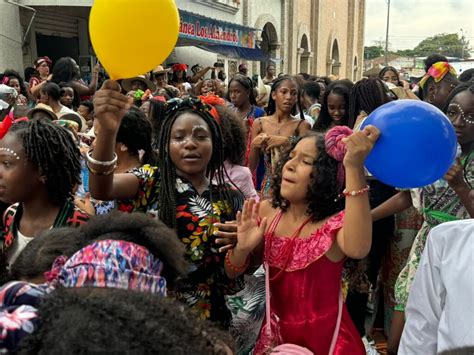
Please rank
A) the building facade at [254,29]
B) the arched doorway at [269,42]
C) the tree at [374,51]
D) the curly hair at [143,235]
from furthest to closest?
the tree at [374,51], the arched doorway at [269,42], the building facade at [254,29], the curly hair at [143,235]

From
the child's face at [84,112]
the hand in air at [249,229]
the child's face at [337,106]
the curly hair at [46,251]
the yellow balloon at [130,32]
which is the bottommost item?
the hand in air at [249,229]

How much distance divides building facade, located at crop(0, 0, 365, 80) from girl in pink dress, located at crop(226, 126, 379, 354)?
94 centimetres

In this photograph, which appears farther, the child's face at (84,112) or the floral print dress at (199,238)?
the child's face at (84,112)

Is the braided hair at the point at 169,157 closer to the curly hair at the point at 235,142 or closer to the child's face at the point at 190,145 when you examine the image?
the child's face at the point at 190,145

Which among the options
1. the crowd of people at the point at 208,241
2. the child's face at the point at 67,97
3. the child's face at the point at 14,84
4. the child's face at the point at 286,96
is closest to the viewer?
the crowd of people at the point at 208,241

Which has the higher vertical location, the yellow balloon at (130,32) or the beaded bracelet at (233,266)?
the yellow balloon at (130,32)

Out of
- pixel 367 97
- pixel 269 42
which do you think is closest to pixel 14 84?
pixel 367 97

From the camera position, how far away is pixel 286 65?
26062 mm

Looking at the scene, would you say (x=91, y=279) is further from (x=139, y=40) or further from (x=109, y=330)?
(x=139, y=40)

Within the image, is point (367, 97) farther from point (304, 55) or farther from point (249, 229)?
point (304, 55)

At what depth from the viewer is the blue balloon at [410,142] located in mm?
1930

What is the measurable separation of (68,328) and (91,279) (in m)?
0.20

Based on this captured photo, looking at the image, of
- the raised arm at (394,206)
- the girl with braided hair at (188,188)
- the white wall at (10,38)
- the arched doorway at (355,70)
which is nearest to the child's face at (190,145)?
the girl with braided hair at (188,188)

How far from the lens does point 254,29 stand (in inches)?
816
